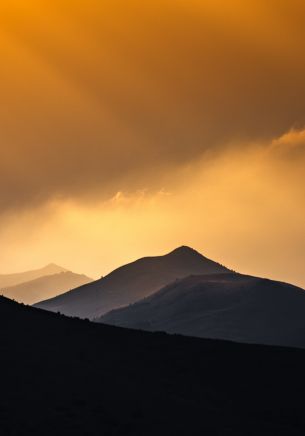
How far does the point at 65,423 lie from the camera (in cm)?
3941

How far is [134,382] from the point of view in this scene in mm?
49406

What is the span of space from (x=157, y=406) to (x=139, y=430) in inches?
166

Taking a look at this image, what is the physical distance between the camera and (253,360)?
58.9 meters

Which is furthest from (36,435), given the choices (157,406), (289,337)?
(289,337)

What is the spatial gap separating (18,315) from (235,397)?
55.7ft

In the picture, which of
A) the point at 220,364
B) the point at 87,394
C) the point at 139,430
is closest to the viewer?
the point at 139,430

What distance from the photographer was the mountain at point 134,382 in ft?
135

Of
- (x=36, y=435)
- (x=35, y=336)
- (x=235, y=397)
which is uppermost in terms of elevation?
(x=35, y=336)

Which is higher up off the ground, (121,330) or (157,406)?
(121,330)

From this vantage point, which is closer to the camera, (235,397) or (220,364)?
(235,397)

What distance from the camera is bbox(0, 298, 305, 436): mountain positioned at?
135 feet

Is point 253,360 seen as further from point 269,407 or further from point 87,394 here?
point 87,394

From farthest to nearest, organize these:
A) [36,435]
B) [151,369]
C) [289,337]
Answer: [289,337] → [151,369] → [36,435]

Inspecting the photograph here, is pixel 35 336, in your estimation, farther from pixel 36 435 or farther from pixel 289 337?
pixel 289 337
